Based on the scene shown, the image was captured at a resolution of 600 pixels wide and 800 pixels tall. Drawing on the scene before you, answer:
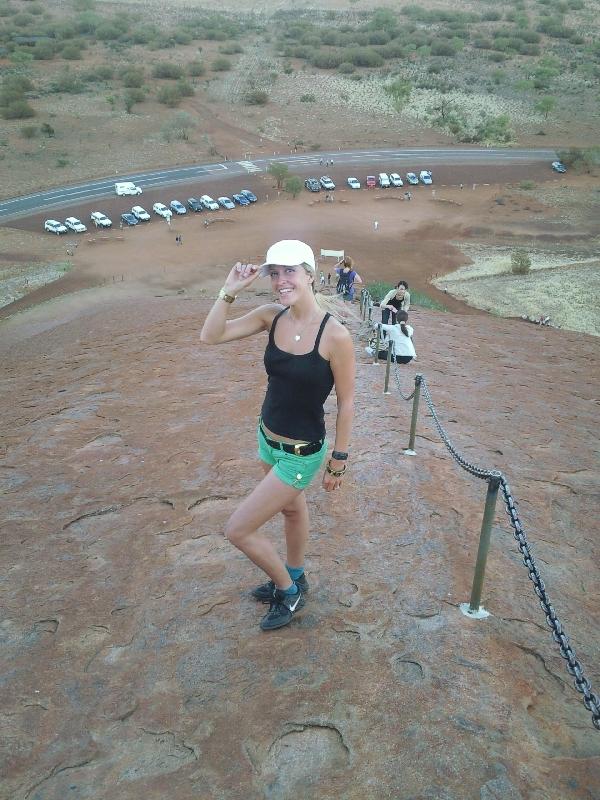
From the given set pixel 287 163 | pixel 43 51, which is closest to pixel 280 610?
pixel 287 163

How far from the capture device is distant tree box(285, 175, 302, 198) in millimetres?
39219

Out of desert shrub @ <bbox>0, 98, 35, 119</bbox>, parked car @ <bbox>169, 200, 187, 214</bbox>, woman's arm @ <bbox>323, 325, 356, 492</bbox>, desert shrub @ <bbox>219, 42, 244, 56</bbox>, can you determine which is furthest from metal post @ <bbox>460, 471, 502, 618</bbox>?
desert shrub @ <bbox>219, 42, 244, 56</bbox>

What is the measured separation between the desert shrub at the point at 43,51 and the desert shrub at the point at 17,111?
18.2 meters

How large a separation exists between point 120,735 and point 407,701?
1426mm

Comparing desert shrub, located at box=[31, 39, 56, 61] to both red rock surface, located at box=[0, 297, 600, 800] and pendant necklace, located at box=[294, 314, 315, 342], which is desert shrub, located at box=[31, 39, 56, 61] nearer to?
red rock surface, located at box=[0, 297, 600, 800]

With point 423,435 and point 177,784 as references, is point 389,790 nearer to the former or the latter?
point 177,784

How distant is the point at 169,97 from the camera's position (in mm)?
53719

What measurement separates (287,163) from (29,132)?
17796mm

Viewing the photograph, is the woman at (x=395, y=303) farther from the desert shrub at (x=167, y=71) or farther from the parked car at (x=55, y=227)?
the desert shrub at (x=167, y=71)

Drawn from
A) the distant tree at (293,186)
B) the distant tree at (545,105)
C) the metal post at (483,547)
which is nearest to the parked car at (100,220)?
the distant tree at (293,186)

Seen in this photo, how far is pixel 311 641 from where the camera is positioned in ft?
11.9

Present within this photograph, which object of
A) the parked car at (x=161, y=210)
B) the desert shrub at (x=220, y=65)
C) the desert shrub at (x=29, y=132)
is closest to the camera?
the parked car at (x=161, y=210)

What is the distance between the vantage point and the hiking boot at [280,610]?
3.73 metres

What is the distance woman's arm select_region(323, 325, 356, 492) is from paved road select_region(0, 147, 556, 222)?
3705 cm
